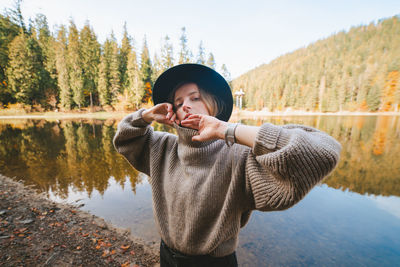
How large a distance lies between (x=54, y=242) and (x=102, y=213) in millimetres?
1617

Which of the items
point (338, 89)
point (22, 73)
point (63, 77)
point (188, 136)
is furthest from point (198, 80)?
point (338, 89)

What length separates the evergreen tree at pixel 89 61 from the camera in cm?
3716

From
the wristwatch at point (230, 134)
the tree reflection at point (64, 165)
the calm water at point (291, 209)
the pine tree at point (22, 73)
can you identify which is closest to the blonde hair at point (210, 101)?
the wristwatch at point (230, 134)

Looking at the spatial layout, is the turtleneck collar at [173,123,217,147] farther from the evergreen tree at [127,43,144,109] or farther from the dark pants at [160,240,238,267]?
the evergreen tree at [127,43,144,109]

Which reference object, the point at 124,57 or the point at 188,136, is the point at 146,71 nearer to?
the point at 124,57

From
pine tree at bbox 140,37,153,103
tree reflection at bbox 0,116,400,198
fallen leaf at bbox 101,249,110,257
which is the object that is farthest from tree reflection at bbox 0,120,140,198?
pine tree at bbox 140,37,153,103

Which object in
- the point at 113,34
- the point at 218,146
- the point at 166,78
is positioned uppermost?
the point at 113,34

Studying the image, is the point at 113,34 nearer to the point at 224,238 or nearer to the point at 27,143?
the point at 27,143

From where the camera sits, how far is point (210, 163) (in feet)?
4.12

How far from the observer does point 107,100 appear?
125 ft

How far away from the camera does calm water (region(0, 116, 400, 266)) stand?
4016 mm

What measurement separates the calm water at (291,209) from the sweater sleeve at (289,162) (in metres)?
3.63

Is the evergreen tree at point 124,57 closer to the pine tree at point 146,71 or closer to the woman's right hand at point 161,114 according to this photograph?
the pine tree at point 146,71

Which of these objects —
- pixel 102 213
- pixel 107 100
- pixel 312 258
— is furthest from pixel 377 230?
pixel 107 100
